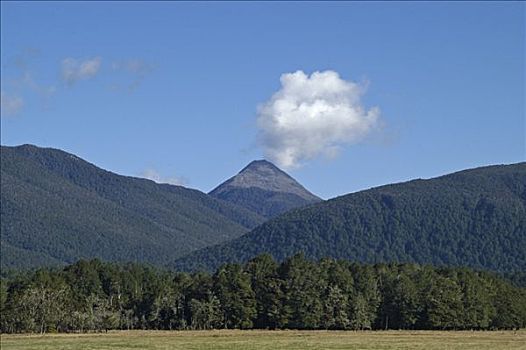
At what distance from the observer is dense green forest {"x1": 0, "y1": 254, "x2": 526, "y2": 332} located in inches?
5704

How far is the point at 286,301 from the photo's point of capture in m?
150

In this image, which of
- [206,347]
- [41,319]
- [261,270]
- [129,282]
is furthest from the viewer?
[129,282]

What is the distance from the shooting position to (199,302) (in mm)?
152625

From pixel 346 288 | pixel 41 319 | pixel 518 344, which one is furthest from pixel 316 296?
pixel 518 344

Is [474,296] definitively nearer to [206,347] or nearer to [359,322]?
[359,322]

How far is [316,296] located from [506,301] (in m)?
29.0

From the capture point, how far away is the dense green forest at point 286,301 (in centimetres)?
14488

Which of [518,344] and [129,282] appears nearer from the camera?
[518,344]

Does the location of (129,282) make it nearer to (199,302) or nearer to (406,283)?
(199,302)

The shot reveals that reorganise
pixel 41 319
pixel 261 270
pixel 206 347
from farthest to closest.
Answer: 1. pixel 261 270
2. pixel 41 319
3. pixel 206 347

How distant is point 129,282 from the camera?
166m

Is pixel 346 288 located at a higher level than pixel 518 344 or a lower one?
higher

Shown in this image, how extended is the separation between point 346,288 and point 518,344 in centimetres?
6163

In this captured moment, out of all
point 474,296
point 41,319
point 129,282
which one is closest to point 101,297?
point 129,282
